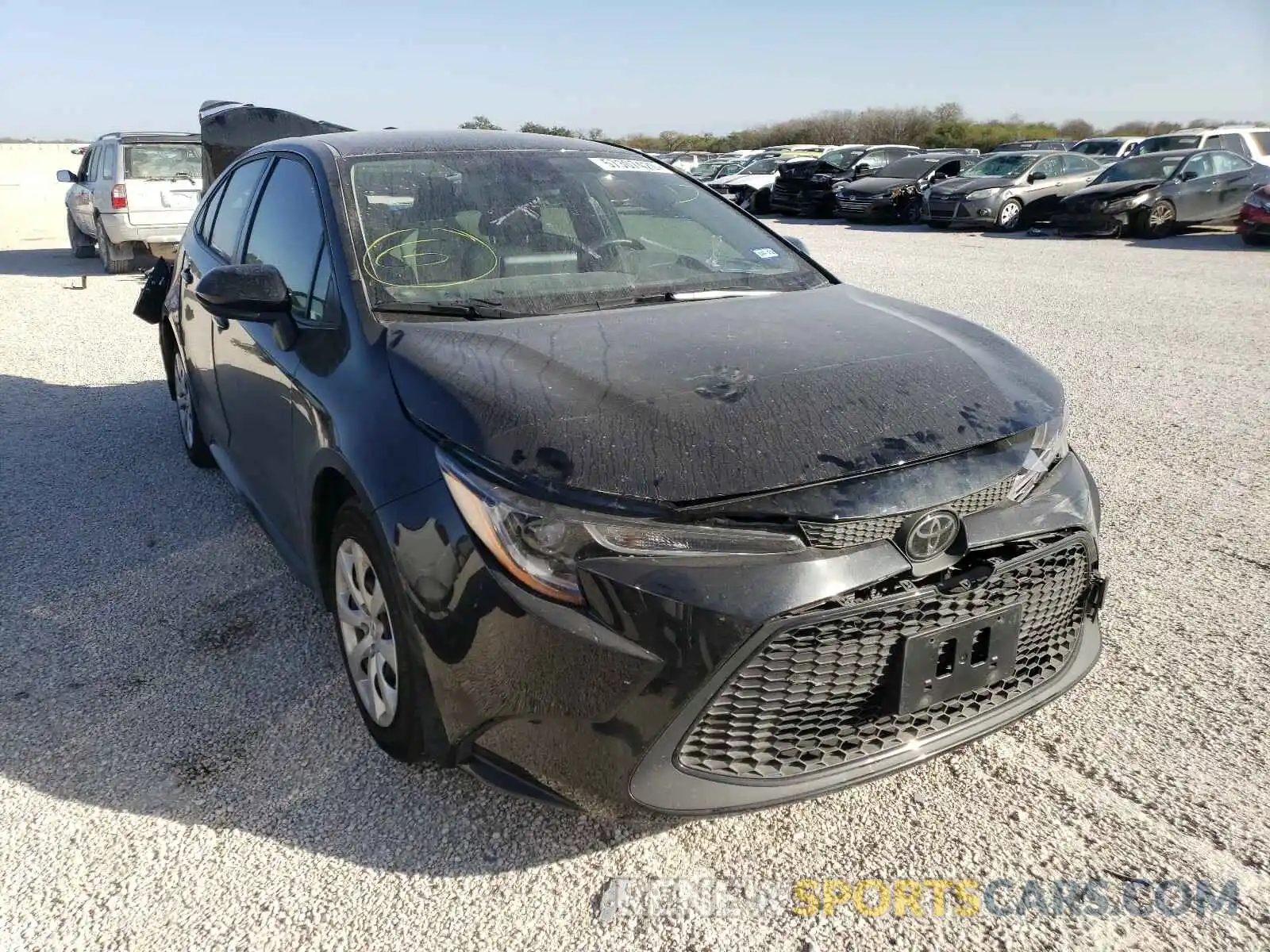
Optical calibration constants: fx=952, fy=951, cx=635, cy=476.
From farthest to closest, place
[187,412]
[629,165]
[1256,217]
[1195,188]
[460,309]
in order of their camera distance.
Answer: [1195,188] → [1256,217] → [187,412] → [629,165] → [460,309]

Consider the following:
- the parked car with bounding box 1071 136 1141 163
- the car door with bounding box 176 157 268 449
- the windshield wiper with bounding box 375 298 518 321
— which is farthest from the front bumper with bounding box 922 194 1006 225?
the windshield wiper with bounding box 375 298 518 321

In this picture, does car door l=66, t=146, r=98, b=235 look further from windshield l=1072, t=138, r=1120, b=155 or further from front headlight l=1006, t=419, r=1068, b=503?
windshield l=1072, t=138, r=1120, b=155

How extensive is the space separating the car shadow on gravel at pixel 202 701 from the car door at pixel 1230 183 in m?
16.5

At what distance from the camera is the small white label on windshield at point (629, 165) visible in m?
3.64

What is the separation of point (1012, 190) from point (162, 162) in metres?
14.2

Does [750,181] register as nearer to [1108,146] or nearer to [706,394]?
[1108,146]

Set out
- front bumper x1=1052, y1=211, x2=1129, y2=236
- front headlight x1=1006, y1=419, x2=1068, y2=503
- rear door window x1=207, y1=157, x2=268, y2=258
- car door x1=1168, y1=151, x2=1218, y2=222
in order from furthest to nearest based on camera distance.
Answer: front bumper x1=1052, y1=211, x2=1129, y2=236, car door x1=1168, y1=151, x2=1218, y2=222, rear door window x1=207, y1=157, x2=268, y2=258, front headlight x1=1006, y1=419, x2=1068, y2=503

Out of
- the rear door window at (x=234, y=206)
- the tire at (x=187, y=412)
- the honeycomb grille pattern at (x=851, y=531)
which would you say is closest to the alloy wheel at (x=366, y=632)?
the honeycomb grille pattern at (x=851, y=531)

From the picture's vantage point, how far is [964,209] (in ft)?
58.4

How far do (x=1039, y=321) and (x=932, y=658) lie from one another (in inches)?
296

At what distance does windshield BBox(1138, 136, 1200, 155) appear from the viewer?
1788cm

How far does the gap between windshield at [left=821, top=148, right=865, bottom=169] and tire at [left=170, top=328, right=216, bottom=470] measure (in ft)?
63.9

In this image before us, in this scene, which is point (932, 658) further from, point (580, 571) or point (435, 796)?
point (435, 796)

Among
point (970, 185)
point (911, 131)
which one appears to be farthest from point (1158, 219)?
point (911, 131)
